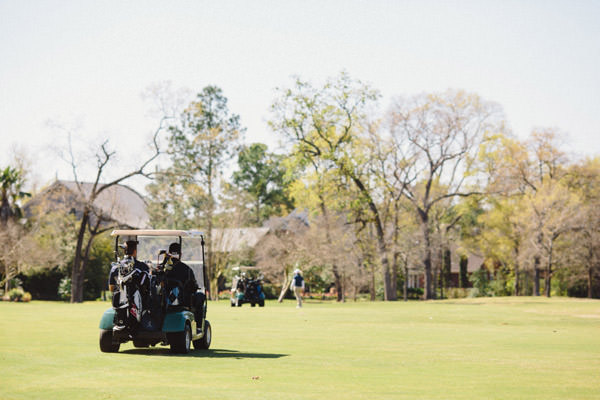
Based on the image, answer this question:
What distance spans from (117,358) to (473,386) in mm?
5971

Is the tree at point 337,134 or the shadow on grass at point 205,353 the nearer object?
the shadow on grass at point 205,353

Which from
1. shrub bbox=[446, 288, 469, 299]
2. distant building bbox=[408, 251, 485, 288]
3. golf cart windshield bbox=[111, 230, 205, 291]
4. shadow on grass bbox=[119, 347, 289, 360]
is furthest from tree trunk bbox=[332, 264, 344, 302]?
shadow on grass bbox=[119, 347, 289, 360]

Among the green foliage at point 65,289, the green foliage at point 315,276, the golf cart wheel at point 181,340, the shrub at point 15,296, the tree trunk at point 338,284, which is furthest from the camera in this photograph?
the green foliage at point 65,289

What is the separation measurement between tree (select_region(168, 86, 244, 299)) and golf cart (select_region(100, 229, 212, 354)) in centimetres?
3489

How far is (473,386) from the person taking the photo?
369 inches

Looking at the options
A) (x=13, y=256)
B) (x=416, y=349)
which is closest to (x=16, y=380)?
(x=416, y=349)

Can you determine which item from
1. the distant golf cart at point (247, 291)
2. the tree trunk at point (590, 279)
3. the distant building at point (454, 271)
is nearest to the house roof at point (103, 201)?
the distant golf cart at point (247, 291)

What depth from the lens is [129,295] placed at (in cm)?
1241

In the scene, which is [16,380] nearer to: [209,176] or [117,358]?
[117,358]

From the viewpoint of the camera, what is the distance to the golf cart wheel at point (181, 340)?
1280 cm

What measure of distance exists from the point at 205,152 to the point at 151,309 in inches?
2111

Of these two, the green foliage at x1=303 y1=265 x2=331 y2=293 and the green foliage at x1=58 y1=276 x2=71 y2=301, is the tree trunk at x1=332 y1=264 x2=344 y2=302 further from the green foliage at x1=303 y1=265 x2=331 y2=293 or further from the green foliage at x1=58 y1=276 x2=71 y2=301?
the green foliage at x1=58 y1=276 x2=71 y2=301

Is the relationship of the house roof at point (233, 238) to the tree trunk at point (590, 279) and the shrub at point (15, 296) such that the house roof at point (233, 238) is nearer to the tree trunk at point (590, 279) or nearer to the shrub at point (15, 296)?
the shrub at point (15, 296)

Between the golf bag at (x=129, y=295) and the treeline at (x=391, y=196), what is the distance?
119ft
